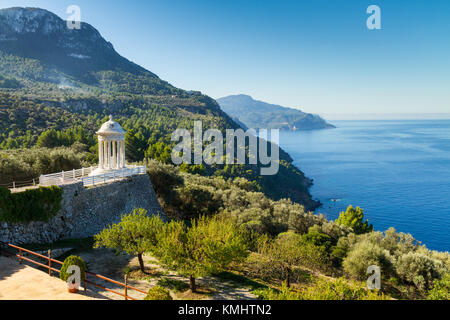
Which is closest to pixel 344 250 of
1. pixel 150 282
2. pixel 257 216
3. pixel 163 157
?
pixel 257 216

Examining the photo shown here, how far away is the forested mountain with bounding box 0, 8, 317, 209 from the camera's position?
48906 mm

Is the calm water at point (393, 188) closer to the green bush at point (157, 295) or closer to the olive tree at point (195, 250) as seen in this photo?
the olive tree at point (195, 250)

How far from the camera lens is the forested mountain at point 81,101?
4891 centimetres

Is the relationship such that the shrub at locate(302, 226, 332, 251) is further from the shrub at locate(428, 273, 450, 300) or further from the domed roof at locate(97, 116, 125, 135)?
the domed roof at locate(97, 116, 125, 135)

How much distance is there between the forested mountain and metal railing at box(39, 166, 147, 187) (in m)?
5.47

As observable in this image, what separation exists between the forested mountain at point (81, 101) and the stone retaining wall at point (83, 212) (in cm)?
817

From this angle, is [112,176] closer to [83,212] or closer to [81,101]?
[83,212]

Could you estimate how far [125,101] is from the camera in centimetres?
10738

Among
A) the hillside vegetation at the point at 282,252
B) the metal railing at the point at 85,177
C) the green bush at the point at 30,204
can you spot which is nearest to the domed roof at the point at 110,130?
the metal railing at the point at 85,177

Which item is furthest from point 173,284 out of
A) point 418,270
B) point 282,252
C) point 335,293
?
point 418,270

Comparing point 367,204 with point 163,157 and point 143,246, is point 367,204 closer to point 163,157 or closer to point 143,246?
point 163,157

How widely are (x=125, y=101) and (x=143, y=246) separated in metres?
103

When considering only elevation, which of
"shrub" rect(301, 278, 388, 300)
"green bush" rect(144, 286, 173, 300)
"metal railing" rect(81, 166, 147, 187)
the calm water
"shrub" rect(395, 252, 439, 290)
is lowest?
the calm water

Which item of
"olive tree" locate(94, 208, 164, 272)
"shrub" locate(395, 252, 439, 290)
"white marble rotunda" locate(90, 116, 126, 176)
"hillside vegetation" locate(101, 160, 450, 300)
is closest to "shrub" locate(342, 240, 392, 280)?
"hillside vegetation" locate(101, 160, 450, 300)
